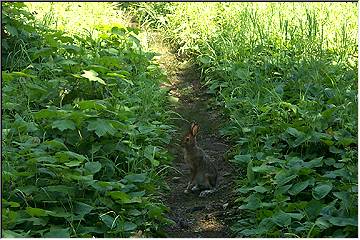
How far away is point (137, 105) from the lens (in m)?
6.43

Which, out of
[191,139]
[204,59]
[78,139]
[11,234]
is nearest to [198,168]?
[191,139]

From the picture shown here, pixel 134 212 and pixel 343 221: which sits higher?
pixel 343 221

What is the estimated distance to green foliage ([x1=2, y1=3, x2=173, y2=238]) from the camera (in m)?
4.32

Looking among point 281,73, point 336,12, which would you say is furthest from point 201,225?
point 336,12

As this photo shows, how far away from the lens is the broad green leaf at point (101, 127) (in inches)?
196

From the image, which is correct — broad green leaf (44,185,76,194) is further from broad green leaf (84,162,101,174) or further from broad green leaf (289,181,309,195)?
broad green leaf (289,181,309,195)

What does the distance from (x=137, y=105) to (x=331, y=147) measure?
209 centimetres

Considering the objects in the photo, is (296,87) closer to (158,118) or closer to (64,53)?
(158,118)

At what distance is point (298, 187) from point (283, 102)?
128 centimetres

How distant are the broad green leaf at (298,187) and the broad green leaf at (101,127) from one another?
1.39 metres

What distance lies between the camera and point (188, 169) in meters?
5.84

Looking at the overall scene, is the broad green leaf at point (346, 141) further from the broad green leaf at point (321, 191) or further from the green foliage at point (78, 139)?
the green foliage at point (78, 139)

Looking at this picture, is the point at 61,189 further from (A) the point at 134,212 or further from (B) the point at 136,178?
(B) the point at 136,178

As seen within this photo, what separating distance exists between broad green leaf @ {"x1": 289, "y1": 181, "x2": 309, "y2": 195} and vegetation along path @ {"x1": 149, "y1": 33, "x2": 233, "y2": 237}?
530 millimetres
